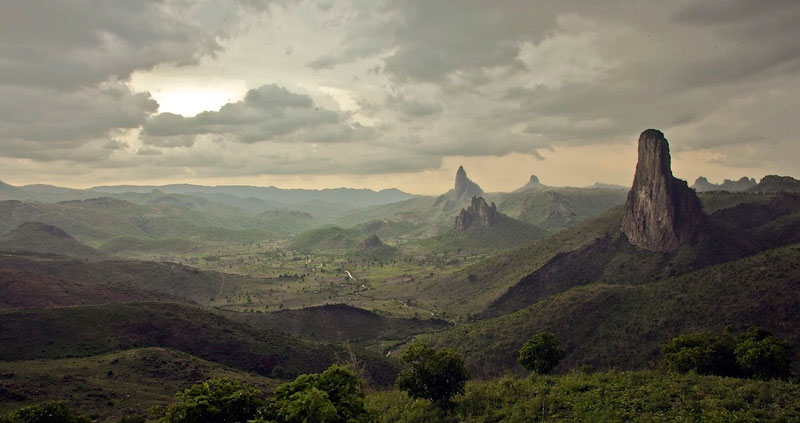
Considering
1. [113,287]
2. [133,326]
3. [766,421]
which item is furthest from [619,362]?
[113,287]

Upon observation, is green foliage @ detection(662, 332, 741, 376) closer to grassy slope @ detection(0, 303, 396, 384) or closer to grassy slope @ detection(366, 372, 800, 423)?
grassy slope @ detection(366, 372, 800, 423)

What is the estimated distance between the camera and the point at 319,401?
22.1 m

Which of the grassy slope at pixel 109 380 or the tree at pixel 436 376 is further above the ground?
the tree at pixel 436 376

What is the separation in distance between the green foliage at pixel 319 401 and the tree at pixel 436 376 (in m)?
20.3

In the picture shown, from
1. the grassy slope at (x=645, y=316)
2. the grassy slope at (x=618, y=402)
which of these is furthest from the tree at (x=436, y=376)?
the grassy slope at (x=645, y=316)

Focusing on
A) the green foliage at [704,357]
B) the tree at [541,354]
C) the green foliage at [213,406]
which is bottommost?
the tree at [541,354]

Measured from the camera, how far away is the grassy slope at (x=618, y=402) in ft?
111

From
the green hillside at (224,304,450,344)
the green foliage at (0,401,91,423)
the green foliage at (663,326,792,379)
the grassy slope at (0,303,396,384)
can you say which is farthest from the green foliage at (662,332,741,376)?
the green hillside at (224,304,450,344)

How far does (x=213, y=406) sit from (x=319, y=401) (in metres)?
7.43

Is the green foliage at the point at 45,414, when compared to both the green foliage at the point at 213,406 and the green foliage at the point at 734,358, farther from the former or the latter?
the green foliage at the point at 734,358

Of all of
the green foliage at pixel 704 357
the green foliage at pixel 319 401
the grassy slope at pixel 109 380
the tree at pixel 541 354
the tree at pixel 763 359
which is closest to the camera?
the green foliage at pixel 319 401

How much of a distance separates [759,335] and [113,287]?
19662 centimetres

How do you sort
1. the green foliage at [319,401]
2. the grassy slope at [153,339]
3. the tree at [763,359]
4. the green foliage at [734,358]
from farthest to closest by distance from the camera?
the grassy slope at [153,339] < the green foliage at [734,358] < the tree at [763,359] < the green foliage at [319,401]

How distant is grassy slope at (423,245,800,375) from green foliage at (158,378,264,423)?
3469 inches
